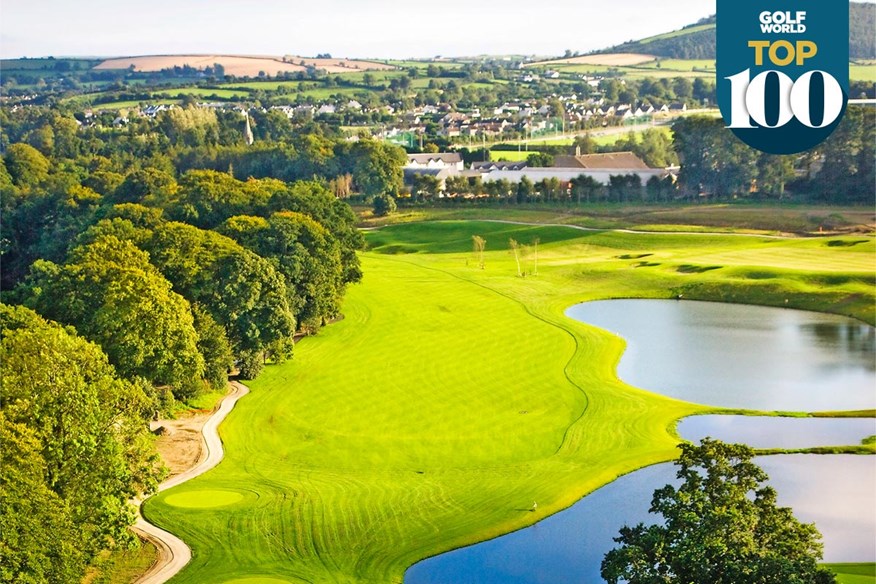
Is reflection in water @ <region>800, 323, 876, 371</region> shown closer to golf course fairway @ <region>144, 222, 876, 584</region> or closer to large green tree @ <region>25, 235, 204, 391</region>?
golf course fairway @ <region>144, 222, 876, 584</region>

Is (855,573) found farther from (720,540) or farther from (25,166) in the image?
(25,166)

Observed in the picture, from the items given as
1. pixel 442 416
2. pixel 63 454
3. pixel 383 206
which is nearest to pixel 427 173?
pixel 383 206

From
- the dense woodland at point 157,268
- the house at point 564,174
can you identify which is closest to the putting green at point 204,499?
Answer: the dense woodland at point 157,268

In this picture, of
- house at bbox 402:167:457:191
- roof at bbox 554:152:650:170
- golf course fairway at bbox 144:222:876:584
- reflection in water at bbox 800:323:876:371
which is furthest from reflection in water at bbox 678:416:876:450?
house at bbox 402:167:457:191

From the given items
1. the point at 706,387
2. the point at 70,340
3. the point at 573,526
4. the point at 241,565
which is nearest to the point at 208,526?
the point at 241,565

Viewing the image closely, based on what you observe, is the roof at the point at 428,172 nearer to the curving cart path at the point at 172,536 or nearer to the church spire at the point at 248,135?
the church spire at the point at 248,135
